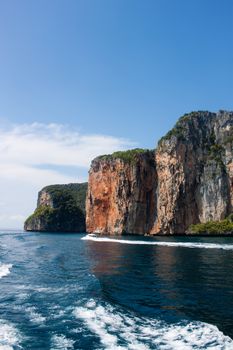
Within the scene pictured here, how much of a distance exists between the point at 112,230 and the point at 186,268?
10372 centimetres

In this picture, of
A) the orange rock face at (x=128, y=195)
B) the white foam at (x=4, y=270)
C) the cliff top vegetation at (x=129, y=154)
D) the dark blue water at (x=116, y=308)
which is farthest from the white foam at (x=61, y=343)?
the cliff top vegetation at (x=129, y=154)

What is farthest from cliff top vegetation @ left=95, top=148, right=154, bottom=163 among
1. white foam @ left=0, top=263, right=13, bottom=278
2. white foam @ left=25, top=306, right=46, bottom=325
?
white foam @ left=25, top=306, right=46, bottom=325

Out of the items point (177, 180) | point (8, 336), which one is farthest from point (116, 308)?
point (177, 180)

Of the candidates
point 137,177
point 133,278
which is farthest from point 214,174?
point 133,278

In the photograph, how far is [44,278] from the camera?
1419 inches

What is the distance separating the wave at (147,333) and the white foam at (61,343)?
1.43 m

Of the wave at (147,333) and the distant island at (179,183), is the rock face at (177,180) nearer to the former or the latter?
the distant island at (179,183)

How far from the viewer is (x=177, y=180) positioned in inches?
4911

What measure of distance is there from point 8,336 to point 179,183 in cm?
10800

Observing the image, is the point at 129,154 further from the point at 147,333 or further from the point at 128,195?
the point at 147,333

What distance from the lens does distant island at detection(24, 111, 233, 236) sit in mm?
116938

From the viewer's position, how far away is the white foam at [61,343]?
57.3 ft

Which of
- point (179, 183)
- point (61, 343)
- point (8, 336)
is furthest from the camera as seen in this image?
point (179, 183)

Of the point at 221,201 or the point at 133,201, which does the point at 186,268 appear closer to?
the point at 221,201
